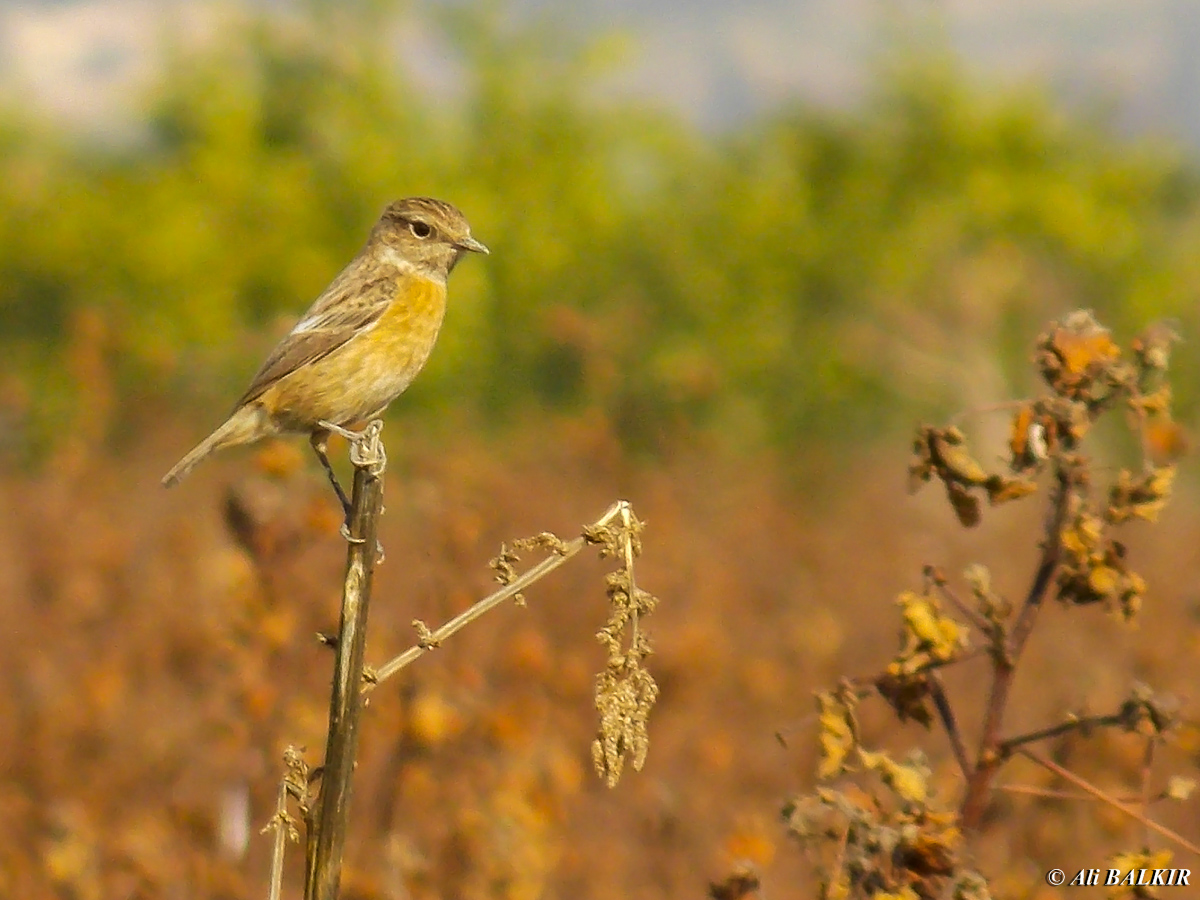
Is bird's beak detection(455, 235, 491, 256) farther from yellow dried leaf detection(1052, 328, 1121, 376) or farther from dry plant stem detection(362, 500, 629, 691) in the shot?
dry plant stem detection(362, 500, 629, 691)

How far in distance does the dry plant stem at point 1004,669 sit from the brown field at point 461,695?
1.10 feet

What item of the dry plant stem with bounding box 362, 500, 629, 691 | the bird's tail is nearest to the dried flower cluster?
the dry plant stem with bounding box 362, 500, 629, 691

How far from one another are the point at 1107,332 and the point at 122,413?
971cm

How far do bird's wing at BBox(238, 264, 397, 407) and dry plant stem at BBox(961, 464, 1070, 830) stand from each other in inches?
138

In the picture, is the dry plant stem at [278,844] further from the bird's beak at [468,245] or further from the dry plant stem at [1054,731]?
the bird's beak at [468,245]

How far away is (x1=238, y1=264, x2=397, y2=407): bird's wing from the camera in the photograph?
19.2ft

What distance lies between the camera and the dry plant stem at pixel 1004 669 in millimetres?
2818

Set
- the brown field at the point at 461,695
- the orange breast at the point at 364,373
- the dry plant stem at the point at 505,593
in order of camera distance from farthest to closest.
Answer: the orange breast at the point at 364,373
the brown field at the point at 461,695
the dry plant stem at the point at 505,593

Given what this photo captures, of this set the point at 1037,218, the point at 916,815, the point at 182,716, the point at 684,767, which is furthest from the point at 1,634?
the point at 1037,218

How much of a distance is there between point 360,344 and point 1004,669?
138 inches

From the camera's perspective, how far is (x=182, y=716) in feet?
21.7

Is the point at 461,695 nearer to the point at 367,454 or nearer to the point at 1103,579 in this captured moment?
the point at 367,454

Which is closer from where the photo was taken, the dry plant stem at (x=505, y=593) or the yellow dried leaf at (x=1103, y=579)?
the dry plant stem at (x=505, y=593)

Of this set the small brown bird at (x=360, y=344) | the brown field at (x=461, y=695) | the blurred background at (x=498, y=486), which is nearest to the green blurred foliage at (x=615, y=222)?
the blurred background at (x=498, y=486)
